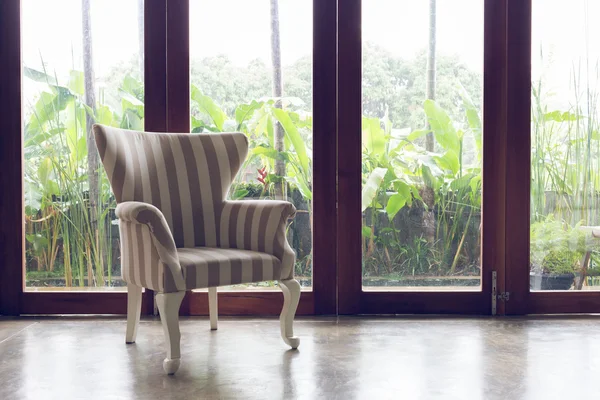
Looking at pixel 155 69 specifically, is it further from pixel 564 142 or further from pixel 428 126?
pixel 564 142

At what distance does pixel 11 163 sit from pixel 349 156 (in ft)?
6.26

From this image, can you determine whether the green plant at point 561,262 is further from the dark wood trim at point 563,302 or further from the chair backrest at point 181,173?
the chair backrest at point 181,173

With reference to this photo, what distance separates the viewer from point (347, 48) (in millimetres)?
3316

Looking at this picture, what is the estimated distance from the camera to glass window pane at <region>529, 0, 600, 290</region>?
132 inches

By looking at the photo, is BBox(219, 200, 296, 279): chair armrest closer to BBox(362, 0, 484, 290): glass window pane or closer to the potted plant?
BBox(362, 0, 484, 290): glass window pane

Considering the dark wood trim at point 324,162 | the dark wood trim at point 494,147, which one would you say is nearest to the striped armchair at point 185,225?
the dark wood trim at point 324,162

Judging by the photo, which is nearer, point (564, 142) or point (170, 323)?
point (170, 323)

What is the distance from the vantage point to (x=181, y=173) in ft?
9.46

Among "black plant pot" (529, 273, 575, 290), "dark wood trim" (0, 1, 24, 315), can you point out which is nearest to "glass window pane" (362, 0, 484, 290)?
"black plant pot" (529, 273, 575, 290)

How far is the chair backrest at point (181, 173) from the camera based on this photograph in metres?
2.68

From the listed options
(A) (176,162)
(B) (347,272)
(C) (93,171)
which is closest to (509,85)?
(B) (347,272)

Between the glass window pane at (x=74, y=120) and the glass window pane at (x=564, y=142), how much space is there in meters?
2.30

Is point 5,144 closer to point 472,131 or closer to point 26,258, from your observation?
point 26,258

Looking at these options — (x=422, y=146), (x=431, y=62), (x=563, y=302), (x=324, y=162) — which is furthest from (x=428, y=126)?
(x=563, y=302)
